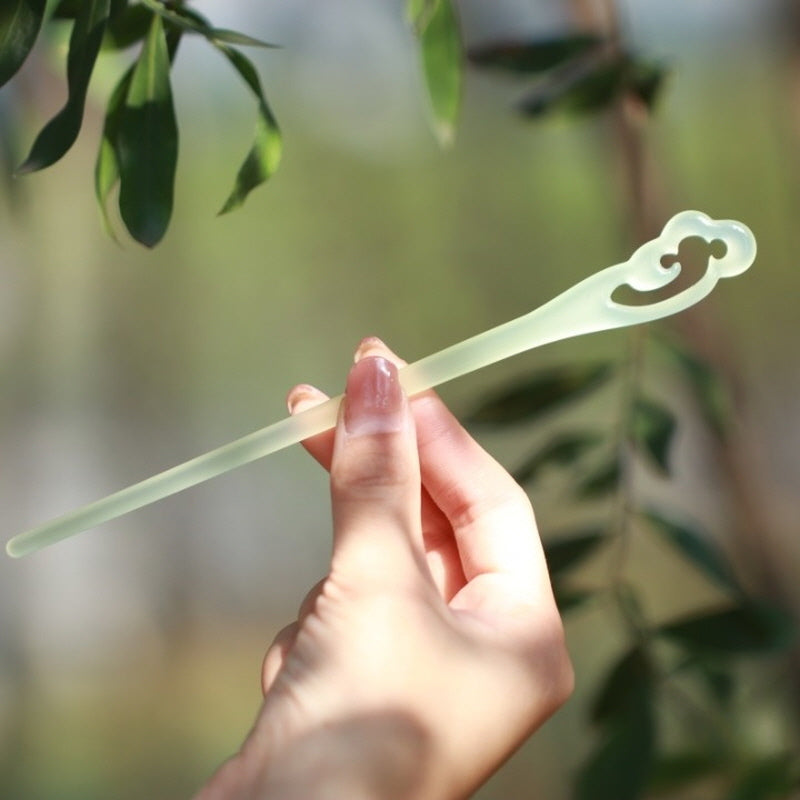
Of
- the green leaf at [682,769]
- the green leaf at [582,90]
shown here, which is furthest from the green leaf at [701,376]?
the green leaf at [682,769]

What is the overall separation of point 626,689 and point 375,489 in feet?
1.59

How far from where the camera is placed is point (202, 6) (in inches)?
55.0

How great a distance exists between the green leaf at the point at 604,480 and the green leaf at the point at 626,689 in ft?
0.42

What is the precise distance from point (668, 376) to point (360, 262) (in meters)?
0.42

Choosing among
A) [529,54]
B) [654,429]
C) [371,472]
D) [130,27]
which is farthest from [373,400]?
[529,54]

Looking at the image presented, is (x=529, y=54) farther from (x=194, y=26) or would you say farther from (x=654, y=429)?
(x=194, y=26)

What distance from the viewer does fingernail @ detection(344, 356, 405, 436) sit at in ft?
1.51

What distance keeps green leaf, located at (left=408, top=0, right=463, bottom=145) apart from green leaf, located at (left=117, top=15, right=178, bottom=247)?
156 mm

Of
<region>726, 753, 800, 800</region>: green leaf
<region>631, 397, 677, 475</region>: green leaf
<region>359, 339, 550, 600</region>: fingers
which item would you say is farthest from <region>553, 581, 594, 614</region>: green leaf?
<region>359, 339, 550, 600</region>: fingers

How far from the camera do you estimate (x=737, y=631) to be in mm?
895

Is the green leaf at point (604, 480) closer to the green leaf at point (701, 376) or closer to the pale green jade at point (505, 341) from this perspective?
the green leaf at point (701, 376)

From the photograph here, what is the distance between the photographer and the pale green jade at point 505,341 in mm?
486

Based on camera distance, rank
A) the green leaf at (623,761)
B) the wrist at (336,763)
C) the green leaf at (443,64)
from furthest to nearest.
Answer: the green leaf at (623,761)
the green leaf at (443,64)
the wrist at (336,763)

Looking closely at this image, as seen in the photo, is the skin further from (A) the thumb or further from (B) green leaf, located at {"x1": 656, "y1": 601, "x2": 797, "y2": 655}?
(B) green leaf, located at {"x1": 656, "y1": 601, "x2": 797, "y2": 655}
